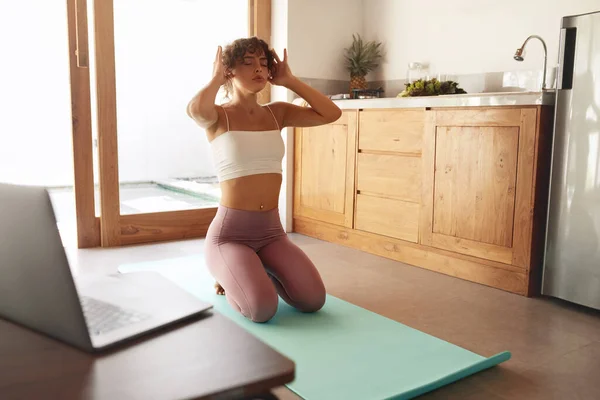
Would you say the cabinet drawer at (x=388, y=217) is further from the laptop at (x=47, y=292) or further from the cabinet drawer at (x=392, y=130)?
the laptop at (x=47, y=292)

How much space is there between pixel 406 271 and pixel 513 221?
2.17 ft

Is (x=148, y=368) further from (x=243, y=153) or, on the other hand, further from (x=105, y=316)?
(x=243, y=153)

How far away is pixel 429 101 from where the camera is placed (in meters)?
3.09

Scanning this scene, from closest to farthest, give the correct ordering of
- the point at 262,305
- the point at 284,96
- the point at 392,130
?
the point at 262,305, the point at 392,130, the point at 284,96

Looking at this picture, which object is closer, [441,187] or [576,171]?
[576,171]

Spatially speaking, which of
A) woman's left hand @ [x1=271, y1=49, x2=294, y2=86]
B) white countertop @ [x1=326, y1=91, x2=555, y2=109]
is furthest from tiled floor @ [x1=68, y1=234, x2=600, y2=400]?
woman's left hand @ [x1=271, y1=49, x2=294, y2=86]

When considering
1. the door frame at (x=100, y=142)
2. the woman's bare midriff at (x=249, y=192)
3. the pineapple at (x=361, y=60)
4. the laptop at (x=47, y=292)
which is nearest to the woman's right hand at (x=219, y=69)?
the woman's bare midriff at (x=249, y=192)

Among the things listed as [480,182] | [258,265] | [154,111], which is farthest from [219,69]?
[154,111]

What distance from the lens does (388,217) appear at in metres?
3.41

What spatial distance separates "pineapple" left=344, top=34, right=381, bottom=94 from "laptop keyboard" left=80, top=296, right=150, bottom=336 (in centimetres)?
351

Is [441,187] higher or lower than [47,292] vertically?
lower

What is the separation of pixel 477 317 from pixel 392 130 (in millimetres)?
1334

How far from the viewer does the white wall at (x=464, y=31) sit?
311cm

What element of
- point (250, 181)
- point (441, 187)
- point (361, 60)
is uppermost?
point (361, 60)
